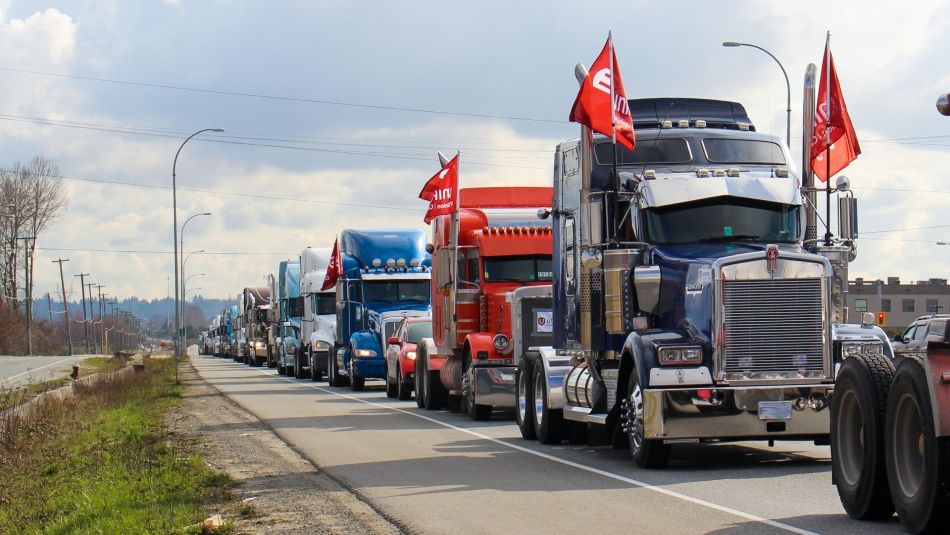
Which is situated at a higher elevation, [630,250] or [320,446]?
[630,250]

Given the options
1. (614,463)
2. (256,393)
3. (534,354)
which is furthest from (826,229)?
(256,393)

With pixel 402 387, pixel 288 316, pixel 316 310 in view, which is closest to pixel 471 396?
pixel 402 387

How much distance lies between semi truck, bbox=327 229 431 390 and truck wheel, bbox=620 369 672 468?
2251 cm

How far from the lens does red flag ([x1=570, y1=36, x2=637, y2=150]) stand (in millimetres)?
16438

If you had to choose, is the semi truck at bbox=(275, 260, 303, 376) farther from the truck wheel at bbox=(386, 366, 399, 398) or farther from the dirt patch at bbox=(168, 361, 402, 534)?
the dirt patch at bbox=(168, 361, 402, 534)

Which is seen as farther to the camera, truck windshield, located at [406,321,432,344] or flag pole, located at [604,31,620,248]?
truck windshield, located at [406,321,432,344]

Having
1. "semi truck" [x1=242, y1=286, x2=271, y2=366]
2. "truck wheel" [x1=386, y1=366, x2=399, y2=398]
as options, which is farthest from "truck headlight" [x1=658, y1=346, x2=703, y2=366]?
"semi truck" [x1=242, y1=286, x2=271, y2=366]

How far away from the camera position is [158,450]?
61.9 feet

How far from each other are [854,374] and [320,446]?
10.6 m

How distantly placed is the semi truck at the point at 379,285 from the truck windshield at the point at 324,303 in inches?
257

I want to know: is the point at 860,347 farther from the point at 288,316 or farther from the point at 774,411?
the point at 288,316

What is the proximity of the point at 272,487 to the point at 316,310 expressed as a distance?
3252 cm

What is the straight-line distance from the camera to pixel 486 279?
989 inches

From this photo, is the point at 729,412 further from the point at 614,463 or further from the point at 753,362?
the point at 614,463
